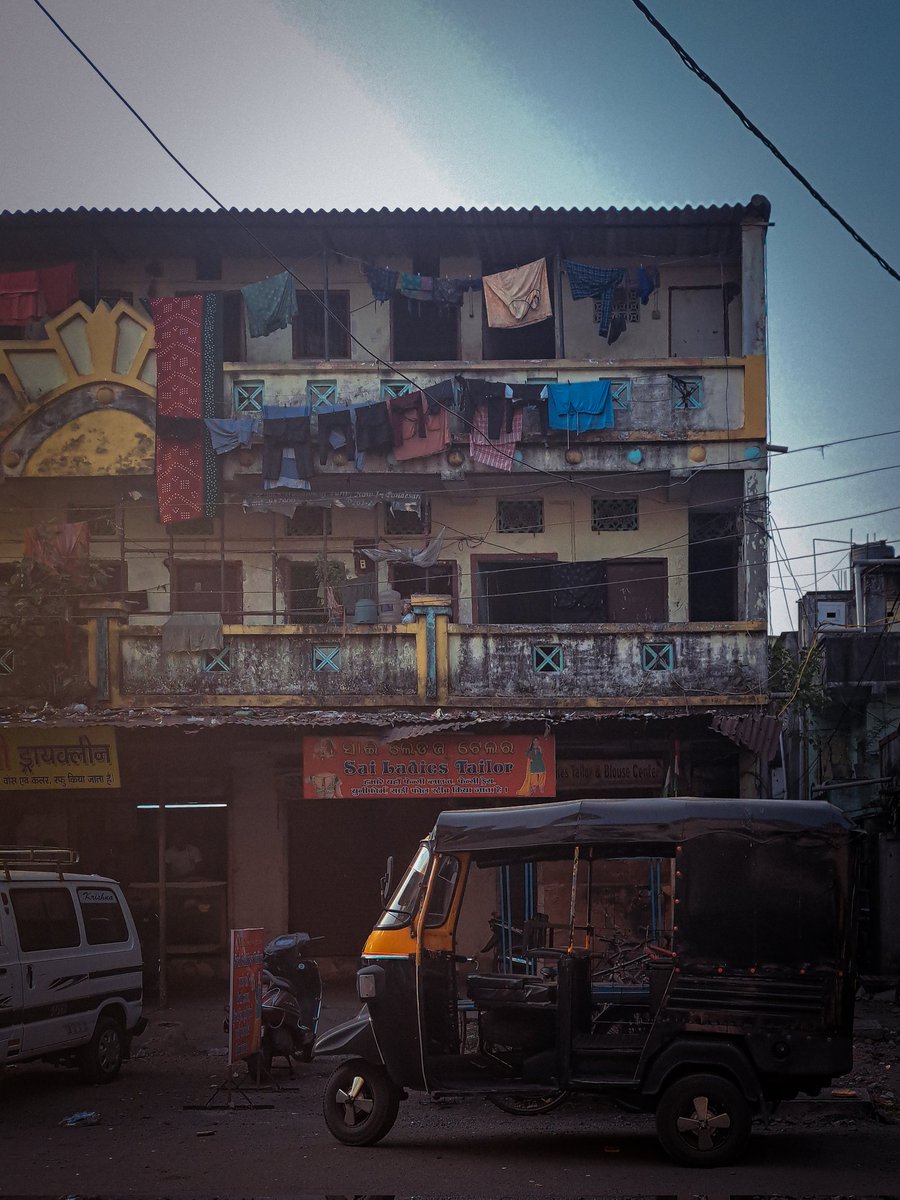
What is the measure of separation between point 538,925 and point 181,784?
11.2m

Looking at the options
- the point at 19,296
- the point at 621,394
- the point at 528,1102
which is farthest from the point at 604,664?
the point at 19,296

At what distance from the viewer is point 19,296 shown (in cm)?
2014

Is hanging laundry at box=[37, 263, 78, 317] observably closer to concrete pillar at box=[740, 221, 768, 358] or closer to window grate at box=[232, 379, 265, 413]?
window grate at box=[232, 379, 265, 413]

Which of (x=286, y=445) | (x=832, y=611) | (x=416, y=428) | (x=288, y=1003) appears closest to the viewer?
(x=288, y=1003)

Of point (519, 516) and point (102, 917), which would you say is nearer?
point (102, 917)

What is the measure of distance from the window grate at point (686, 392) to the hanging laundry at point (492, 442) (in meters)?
2.37

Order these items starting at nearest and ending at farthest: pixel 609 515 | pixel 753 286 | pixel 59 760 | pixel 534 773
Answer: pixel 534 773 < pixel 59 760 < pixel 753 286 < pixel 609 515

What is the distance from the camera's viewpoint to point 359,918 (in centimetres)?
1989

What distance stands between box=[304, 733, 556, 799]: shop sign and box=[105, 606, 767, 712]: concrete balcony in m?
0.60

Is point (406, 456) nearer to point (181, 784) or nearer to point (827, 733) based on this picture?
point (181, 784)

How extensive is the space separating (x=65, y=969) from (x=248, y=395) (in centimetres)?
1011

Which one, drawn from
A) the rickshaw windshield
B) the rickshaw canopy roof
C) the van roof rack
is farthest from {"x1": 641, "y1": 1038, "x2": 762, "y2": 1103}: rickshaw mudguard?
the van roof rack

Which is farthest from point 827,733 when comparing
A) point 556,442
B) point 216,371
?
point 216,371

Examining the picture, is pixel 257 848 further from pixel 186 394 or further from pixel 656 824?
pixel 656 824
